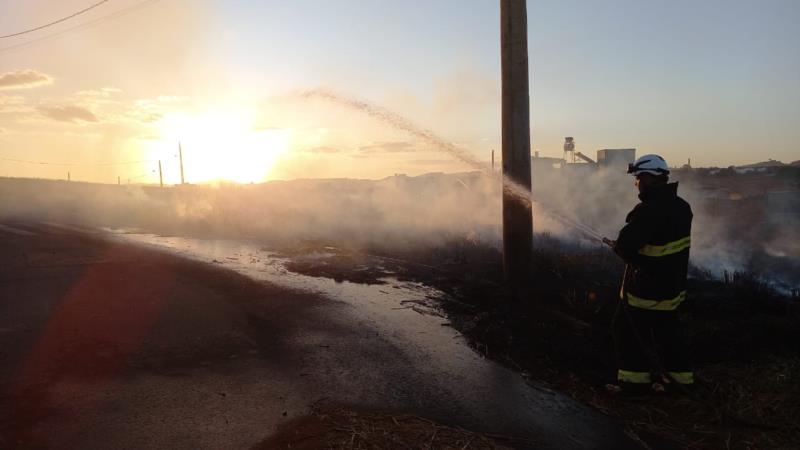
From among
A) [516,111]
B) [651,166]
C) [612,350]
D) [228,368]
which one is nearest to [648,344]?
[612,350]

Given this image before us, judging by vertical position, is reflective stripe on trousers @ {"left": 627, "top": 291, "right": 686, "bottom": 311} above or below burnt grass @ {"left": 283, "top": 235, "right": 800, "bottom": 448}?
above

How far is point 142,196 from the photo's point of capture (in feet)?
130

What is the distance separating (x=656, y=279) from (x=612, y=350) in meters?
1.29

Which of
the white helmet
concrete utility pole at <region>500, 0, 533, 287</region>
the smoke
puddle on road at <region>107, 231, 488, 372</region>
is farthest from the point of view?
the smoke

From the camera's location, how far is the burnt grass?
135 inches

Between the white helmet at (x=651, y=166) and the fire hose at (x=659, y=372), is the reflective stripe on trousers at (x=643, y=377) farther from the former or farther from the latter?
the white helmet at (x=651, y=166)

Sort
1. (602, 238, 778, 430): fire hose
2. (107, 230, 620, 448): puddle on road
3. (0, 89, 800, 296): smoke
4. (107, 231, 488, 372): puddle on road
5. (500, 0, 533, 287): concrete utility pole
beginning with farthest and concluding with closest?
(0, 89, 800, 296): smoke
(500, 0, 533, 287): concrete utility pole
(107, 231, 488, 372): puddle on road
(107, 230, 620, 448): puddle on road
(602, 238, 778, 430): fire hose

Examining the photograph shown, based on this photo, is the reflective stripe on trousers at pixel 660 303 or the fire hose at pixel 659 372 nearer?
the fire hose at pixel 659 372

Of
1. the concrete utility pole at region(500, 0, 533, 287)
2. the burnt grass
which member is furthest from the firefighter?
the concrete utility pole at region(500, 0, 533, 287)

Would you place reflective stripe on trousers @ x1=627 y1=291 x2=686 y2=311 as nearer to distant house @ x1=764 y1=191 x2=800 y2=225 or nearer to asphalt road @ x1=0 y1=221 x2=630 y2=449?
asphalt road @ x1=0 y1=221 x2=630 y2=449

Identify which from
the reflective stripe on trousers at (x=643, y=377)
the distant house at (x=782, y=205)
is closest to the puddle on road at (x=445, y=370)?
the reflective stripe on trousers at (x=643, y=377)

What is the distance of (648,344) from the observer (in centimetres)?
402

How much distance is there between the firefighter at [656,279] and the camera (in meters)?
3.79

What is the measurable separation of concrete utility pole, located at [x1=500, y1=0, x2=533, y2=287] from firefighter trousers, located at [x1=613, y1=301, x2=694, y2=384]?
299 centimetres
